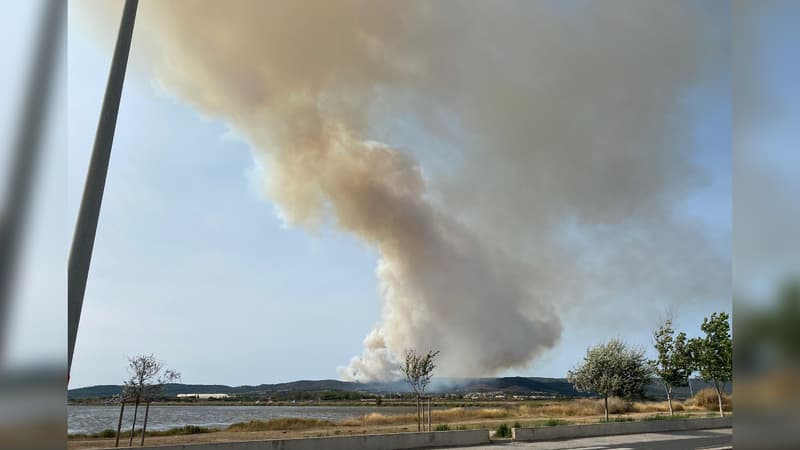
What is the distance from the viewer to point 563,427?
21516mm

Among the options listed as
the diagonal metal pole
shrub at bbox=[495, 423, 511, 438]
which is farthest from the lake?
the diagonal metal pole

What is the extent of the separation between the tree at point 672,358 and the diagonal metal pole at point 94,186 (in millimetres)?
33293

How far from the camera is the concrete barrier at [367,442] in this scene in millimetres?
14633

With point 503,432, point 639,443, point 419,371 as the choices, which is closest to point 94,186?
point 639,443

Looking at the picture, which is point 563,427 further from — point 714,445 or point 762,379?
point 762,379

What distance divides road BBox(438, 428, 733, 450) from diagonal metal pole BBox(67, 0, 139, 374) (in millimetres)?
16400

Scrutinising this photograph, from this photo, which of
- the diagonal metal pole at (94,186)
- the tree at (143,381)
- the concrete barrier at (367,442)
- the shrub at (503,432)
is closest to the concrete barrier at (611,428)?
the shrub at (503,432)

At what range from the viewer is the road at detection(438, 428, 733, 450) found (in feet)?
58.7

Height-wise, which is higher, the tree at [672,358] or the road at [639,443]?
the tree at [672,358]

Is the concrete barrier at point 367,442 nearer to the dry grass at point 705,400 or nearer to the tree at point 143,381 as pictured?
A: the tree at point 143,381

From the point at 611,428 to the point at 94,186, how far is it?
2311 cm

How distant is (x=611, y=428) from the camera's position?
2264 cm

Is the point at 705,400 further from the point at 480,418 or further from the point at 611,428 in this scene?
the point at 611,428

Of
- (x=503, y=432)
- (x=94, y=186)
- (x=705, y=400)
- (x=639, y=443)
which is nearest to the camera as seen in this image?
(x=94, y=186)
